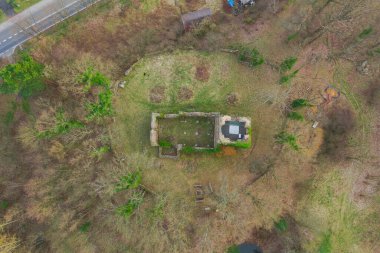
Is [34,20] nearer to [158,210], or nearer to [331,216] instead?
[158,210]

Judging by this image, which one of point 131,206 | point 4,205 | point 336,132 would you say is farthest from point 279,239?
point 4,205

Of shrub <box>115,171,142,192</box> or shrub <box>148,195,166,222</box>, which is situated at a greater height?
shrub <box>115,171,142,192</box>

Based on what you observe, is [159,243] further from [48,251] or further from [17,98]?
[17,98]

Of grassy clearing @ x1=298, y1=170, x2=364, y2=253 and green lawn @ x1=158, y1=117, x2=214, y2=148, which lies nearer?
grassy clearing @ x1=298, y1=170, x2=364, y2=253

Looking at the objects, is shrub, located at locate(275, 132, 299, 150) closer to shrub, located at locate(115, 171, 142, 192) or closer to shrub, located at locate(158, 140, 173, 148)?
shrub, located at locate(158, 140, 173, 148)

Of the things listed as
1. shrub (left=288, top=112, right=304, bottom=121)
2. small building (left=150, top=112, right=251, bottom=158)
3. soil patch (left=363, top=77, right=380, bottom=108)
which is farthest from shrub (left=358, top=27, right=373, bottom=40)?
small building (left=150, top=112, right=251, bottom=158)

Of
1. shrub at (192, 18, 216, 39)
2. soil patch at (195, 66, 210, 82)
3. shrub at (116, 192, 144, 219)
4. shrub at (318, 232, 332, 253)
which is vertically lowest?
shrub at (318, 232, 332, 253)
